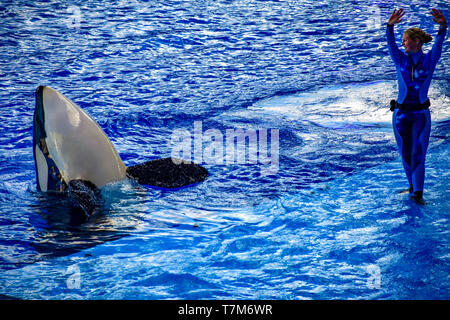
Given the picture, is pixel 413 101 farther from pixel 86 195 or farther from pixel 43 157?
pixel 43 157

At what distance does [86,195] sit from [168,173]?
117 centimetres

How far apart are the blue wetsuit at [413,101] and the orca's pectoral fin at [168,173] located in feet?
7.43

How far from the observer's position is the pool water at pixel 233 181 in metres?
4.11

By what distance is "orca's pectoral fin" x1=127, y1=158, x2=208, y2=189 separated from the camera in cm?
568

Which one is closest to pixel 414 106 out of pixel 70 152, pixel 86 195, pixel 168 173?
pixel 168 173

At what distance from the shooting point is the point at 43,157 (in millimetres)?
5262

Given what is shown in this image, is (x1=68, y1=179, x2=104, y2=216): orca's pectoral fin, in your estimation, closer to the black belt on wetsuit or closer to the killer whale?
the killer whale

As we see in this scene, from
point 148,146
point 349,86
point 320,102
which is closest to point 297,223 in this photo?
point 148,146

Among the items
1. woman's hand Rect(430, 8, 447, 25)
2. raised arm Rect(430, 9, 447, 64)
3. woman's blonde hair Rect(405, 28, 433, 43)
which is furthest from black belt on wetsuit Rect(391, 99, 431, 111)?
woman's hand Rect(430, 8, 447, 25)

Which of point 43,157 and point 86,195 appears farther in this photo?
point 43,157

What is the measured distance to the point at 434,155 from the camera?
20.8 feet

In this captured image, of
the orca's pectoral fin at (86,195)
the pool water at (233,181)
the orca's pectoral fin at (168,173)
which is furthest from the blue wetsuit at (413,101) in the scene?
the orca's pectoral fin at (86,195)

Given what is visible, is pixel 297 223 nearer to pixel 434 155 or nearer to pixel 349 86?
pixel 434 155
